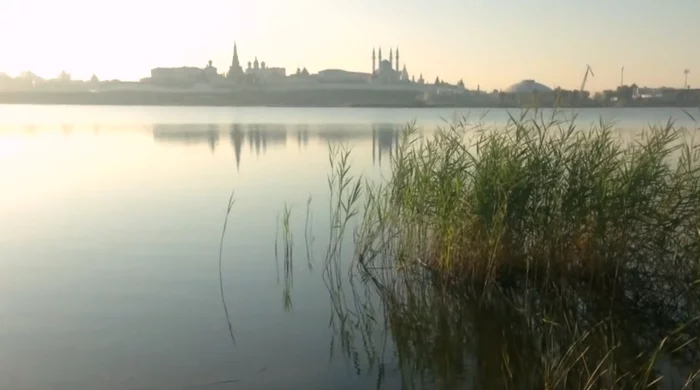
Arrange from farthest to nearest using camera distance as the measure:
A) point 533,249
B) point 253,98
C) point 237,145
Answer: point 253,98 → point 237,145 → point 533,249

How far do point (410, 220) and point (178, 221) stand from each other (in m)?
4.60

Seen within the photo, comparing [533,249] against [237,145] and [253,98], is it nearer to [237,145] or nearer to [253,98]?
[237,145]

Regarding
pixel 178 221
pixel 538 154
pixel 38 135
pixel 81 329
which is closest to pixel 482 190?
pixel 538 154

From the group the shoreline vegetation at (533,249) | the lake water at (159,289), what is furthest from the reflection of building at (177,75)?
the shoreline vegetation at (533,249)

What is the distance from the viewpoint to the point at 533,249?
269 inches

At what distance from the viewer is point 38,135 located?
29438 millimetres

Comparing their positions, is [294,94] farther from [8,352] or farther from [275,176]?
[8,352]

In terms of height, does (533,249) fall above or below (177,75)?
below

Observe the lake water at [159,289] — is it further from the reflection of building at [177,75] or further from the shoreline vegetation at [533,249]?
the reflection of building at [177,75]

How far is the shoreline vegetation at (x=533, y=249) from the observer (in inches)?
235

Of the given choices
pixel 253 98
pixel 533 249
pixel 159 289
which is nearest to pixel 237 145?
pixel 159 289

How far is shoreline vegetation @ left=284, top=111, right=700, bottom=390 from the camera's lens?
597 centimetres

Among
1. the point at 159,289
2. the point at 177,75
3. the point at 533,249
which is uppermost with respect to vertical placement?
the point at 177,75

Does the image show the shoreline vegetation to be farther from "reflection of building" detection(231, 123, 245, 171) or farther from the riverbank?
the riverbank
